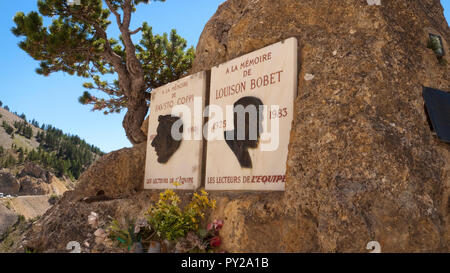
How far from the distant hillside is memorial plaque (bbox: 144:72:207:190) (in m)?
66.0

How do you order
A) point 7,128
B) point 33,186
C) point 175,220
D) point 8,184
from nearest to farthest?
point 175,220, point 8,184, point 33,186, point 7,128

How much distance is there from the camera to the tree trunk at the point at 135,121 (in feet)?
30.4

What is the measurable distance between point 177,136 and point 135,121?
3435 mm

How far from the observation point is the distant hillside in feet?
236

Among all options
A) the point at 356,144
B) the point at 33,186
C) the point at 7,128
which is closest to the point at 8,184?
the point at 33,186

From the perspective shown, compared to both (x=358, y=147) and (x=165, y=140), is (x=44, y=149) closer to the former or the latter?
(x=165, y=140)

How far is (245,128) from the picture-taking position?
4770 mm

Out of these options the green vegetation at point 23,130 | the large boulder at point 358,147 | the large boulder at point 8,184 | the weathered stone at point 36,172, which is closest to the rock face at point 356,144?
the large boulder at point 358,147

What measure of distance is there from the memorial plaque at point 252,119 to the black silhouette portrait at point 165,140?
992 millimetres

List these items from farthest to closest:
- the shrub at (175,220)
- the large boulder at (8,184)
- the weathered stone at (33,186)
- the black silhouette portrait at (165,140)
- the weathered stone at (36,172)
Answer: the weathered stone at (36,172) < the weathered stone at (33,186) < the large boulder at (8,184) < the black silhouette portrait at (165,140) < the shrub at (175,220)

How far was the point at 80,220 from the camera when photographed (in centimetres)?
588

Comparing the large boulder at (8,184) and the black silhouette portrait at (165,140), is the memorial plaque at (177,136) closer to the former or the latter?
the black silhouette portrait at (165,140)

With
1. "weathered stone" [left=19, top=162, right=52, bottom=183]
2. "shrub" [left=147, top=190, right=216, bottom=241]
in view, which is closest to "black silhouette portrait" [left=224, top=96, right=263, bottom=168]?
"shrub" [left=147, top=190, right=216, bottom=241]
